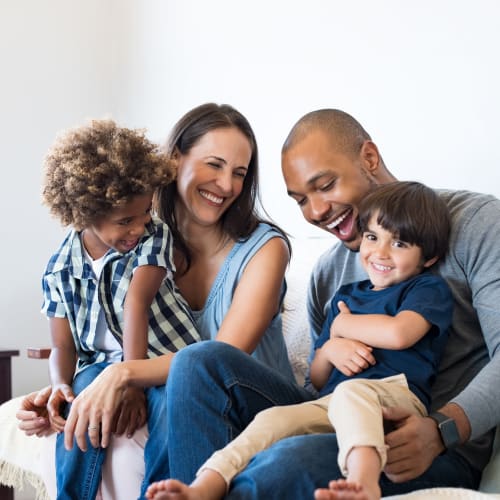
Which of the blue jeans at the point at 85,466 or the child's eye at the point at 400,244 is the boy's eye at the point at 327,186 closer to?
the child's eye at the point at 400,244

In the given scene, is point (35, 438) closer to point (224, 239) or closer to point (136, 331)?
point (136, 331)

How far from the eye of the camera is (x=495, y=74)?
2.01 metres

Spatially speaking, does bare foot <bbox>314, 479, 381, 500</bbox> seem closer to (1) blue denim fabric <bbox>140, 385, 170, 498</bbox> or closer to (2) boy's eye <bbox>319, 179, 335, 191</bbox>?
(1) blue denim fabric <bbox>140, 385, 170, 498</bbox>

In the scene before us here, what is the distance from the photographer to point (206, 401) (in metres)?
1.31

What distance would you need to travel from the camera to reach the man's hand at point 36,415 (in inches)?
67.4

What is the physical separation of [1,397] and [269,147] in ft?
4.19

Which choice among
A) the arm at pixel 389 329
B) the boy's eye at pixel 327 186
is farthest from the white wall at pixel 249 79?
the arm at pixel 389 329

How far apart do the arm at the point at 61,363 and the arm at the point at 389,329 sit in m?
0.63

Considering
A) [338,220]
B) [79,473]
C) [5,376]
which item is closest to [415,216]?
[338,220]

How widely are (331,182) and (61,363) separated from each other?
712 millimetres

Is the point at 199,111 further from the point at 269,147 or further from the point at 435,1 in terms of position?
the point at 269,147

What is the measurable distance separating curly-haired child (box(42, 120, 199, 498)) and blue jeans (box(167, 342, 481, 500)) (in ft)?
0.85

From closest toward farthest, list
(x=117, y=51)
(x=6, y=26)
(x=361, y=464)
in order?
(x=361, y=464) → (x=6, y=26) → (x=117, y=51)

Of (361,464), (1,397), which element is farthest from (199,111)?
(1,397)
